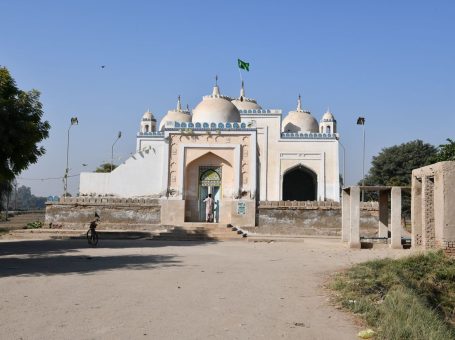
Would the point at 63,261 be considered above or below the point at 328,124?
below

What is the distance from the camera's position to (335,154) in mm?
31922

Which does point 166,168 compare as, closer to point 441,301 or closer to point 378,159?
point 441,301

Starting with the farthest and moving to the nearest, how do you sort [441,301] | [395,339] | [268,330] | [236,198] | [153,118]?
[153,118] → [236,198] → [441,301] → [268,330] → [395,339]

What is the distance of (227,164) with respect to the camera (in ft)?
83.7

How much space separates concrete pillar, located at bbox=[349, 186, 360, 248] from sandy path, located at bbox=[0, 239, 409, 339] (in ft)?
10.5

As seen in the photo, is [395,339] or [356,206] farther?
[356,206]

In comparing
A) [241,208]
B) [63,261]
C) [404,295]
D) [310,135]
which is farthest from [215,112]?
[404,295]

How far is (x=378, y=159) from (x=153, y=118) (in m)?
21.3

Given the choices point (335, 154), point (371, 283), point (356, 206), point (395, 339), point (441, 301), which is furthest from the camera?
point (335, 154)

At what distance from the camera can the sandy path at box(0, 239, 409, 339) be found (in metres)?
5.81

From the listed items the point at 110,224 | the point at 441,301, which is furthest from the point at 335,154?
the point at 441,301

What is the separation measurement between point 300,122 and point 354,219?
2173 cm

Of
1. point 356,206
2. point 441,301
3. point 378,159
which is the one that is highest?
point 378,159

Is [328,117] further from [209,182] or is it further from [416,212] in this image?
[416,212]
